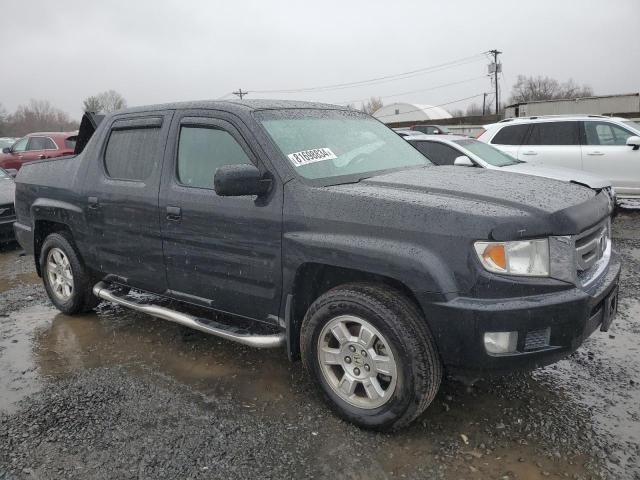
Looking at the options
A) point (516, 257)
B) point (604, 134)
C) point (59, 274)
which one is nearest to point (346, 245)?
point (516, 257)

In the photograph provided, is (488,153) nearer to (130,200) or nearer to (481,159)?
(481,159)

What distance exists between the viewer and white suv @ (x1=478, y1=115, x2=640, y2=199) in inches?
351

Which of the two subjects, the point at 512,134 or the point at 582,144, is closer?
the point at 582,144

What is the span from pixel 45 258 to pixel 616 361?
4902 mm

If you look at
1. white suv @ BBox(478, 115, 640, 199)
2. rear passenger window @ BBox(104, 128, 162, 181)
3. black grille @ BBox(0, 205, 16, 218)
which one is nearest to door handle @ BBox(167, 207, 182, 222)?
rear passenger window @ BBox(104, 128, 162, 181)

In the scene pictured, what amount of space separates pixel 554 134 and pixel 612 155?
100 cm

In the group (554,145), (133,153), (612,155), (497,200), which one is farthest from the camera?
(554,145)

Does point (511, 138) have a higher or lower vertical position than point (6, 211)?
higher

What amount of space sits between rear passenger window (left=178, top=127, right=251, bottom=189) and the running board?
92 centimetres

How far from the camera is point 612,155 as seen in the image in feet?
29.5

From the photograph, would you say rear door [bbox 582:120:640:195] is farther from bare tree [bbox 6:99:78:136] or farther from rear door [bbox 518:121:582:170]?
bare tree [bbox 6:99:78:136]

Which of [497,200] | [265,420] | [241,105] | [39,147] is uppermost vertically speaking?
[39,147]

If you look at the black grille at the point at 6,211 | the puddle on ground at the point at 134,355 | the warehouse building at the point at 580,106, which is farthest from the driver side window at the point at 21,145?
the warehouse building at the point at 580,106

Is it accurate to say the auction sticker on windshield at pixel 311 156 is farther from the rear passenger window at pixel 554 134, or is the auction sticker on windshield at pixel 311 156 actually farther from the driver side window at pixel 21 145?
the driver side window at pixel 21 145
